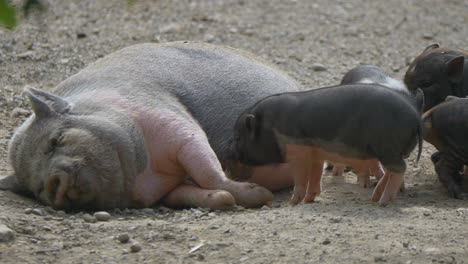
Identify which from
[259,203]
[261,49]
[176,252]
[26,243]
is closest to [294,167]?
[259,203]

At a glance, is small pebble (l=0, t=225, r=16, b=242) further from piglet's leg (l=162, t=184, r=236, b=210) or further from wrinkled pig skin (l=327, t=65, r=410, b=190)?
wrinkled pig skin (l=327, t=65, r=410, b=190)

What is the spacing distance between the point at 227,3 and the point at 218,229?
28.6ft

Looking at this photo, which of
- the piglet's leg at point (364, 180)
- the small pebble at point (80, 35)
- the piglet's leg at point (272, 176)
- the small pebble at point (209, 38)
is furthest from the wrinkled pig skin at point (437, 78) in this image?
the small pebble at point (80, 35)

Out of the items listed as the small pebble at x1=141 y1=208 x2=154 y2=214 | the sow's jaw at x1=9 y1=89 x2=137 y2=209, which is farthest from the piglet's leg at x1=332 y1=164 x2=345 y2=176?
the sow's jaw at x1=9 y1=89 x2=137 y2=209

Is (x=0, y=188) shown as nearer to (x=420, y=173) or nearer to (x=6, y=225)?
(x=6, y=225)

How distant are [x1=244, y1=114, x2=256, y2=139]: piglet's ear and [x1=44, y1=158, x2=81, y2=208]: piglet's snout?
121 cm

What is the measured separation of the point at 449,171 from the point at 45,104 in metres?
3.01

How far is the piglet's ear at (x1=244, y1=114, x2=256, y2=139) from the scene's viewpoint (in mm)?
5533

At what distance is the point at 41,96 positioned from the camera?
18.7ft

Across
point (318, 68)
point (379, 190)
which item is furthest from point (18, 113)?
point (379, 190)

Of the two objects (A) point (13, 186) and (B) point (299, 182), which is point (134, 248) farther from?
(A) point (13, 186)

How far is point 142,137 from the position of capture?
5680 millimetres

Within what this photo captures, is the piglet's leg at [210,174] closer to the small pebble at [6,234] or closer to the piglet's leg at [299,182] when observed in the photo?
the piglet's leg at [299,182]

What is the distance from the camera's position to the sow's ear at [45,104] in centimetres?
551
